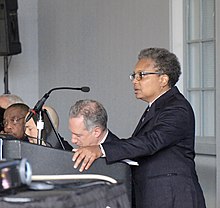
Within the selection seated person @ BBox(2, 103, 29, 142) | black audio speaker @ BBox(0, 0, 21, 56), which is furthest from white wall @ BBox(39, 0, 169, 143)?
seated person @ BBox(2, 103, 29, 142)

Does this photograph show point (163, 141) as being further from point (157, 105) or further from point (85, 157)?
point (85, 157)

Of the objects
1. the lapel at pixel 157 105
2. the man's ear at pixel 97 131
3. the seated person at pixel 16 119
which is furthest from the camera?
the seated person at pixel 16 119

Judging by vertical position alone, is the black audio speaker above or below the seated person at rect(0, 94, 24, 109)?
above

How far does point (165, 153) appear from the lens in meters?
2.48

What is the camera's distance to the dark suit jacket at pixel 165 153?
2.40 metres

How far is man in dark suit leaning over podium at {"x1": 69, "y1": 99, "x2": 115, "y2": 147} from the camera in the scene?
2760mm

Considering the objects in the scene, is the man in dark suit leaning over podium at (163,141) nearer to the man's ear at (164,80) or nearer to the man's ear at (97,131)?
the man's ear at (164,80)

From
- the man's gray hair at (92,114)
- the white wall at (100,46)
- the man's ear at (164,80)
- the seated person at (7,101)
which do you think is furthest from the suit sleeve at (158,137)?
the white wall at (100,46)

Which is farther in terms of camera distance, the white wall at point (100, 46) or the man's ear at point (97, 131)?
the white wall at point (100, 46)

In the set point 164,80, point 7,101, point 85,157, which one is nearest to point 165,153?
point 164,80

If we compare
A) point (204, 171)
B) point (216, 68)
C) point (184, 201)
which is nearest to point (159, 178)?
point (184, 201)

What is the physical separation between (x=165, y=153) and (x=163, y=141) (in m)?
0.14

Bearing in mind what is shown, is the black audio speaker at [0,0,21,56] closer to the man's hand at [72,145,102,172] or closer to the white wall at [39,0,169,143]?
the white wall at [39,0,169,143]

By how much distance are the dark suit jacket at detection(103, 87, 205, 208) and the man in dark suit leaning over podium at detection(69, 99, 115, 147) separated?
24cm
